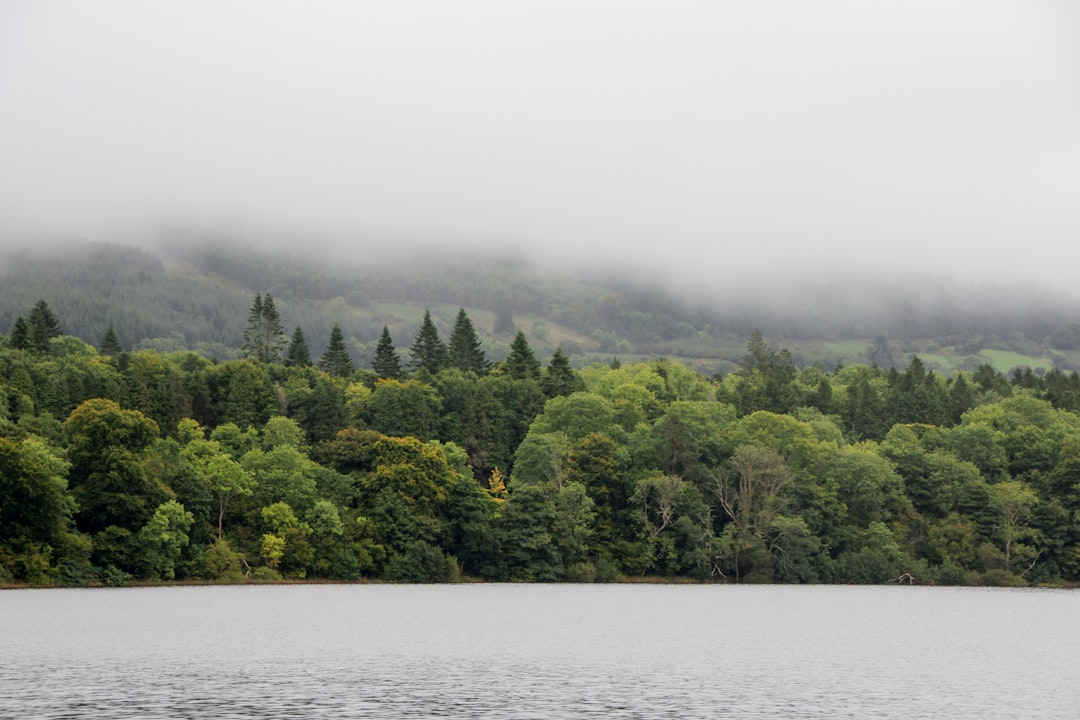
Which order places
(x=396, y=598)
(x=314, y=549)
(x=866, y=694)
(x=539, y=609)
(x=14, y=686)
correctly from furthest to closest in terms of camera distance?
1. (x=314, y=549)
2. (x=396, y=598)
3. (x=539, y=609)
4. (x=866, y=694)
5. (x=14, y=686)

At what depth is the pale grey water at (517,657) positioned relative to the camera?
54.2 meters

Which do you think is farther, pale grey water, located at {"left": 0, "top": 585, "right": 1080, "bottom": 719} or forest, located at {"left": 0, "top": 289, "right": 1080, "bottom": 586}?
forest, located at {"left": 0, "top": 289, "right": 1080, "bottom": 586}

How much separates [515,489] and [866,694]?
112m

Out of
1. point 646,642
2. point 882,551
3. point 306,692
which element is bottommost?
point 882,551

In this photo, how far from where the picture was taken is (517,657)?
7431cm

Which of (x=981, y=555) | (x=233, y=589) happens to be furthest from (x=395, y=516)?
(x=981, y=555)

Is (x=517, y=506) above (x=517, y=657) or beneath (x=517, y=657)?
beneath

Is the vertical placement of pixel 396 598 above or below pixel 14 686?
below

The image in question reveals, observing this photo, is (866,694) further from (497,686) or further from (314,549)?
(314,549)

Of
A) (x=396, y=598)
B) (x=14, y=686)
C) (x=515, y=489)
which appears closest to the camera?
(x=14, y=686)

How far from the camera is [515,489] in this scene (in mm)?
170250

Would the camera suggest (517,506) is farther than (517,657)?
Yes

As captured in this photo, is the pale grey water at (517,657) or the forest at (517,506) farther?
the forest at (517,506)

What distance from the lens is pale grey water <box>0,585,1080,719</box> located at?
54188 millimetres
